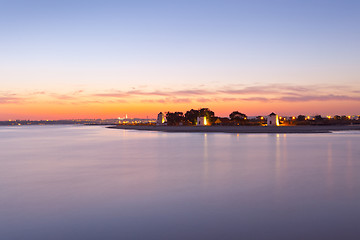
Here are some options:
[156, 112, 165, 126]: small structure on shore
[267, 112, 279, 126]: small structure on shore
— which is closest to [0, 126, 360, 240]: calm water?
[267, 112, 279, 126]: small structure on shore

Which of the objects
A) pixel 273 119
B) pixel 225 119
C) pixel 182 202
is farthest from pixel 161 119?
pixel 182 202

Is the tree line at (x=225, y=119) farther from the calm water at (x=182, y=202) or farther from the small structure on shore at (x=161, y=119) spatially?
the calm water at (x=182, y=202)

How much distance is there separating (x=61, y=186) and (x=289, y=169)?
9.64 m

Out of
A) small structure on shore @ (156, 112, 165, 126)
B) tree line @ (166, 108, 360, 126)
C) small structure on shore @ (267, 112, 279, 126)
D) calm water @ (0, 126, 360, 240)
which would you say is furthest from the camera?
small structure on shore @ (156, 112, 165, 126)

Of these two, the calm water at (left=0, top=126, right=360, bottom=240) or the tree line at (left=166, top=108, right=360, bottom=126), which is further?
the tree line at (left=166, top=108, right=360, bottom=126)

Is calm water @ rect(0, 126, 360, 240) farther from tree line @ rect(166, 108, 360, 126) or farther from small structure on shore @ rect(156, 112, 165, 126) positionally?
small structure on shore @ rect(156, 112, 165, 126)

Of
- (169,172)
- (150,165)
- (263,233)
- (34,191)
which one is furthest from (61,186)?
(263,233)

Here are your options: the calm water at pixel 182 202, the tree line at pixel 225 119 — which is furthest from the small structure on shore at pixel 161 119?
the calm water at pixel 182 202

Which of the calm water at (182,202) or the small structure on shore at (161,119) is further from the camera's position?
the small structure on shore at (161,119)

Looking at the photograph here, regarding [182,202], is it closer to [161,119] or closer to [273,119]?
[273,119]

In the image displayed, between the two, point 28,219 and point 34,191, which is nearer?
point 28,219

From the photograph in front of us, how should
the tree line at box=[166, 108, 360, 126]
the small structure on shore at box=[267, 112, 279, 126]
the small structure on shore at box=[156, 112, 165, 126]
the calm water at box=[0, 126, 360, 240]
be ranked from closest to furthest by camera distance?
1. the calm water at box=[0, 126, 360, 240]
2. the small structure on shore at box=[267, 112, 279, 126]
3. the tree line at box=[166, 108, 360, 126]
4. the small structure on shore at box=[156, 112, 165, 126]

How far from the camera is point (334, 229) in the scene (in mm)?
6227

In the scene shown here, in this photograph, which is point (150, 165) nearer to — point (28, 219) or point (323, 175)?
point (323, 175)
